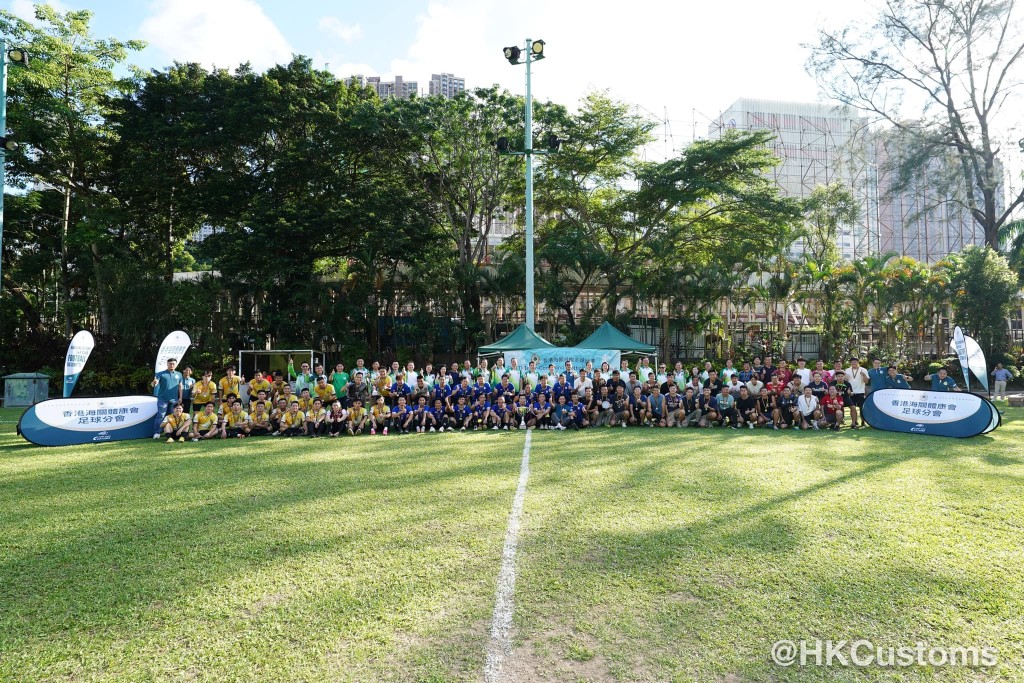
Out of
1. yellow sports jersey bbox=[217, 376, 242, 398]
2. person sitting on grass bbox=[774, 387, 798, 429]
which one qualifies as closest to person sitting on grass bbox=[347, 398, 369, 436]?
yellow sports jersey bbox=[217, 376, 242, 398]

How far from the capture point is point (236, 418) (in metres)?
10.9

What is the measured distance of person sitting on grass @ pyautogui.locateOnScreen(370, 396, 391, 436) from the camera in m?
11.1

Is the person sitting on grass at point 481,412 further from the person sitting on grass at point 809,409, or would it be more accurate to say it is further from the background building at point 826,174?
the background building at point 826,174

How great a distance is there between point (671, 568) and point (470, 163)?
19983 millimetres

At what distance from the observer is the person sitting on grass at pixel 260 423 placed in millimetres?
10852

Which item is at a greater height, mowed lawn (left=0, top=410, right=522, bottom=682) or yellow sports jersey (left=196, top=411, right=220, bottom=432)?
yellow sports jersey (left=196, top=411, right=220, bottom=432)

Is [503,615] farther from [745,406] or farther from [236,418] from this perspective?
[745,406]

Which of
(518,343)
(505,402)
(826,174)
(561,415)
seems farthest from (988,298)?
(826,174)

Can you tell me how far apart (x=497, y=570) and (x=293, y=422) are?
8.18 m

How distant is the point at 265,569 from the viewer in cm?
374

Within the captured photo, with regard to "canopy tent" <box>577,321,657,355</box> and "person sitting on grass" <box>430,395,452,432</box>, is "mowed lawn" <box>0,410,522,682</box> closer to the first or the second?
"person sitting on grass" <box>430,395,452,432</box>

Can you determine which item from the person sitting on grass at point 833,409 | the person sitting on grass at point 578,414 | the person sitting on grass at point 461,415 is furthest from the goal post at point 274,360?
the person sitting on grass at point 833,409

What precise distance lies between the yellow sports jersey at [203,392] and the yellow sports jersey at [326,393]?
192 cm

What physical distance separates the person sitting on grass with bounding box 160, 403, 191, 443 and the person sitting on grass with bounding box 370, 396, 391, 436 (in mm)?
3060
